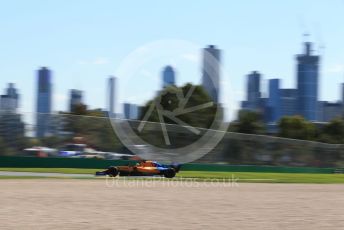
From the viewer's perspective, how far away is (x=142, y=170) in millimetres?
35281

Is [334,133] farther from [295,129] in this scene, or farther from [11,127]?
[11,127]

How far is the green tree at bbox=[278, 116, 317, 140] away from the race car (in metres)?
73.4

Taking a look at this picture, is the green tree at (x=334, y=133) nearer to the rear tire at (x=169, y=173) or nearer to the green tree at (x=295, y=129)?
the green tree at (x=295, y=129)

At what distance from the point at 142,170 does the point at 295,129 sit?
76388 millimetres

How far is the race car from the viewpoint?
113 ft

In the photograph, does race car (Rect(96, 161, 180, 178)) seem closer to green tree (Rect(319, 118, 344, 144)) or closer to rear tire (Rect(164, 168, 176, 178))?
rear tire (Rect(164, 168, 176, 178))

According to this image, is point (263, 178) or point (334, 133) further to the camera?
point (334, 133)

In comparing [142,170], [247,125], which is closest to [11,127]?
[142,170]

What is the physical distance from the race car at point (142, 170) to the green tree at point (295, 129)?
7342 cm

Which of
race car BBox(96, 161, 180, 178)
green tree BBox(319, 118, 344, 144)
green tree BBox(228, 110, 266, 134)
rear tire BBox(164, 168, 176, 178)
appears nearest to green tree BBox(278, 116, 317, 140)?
green tree BBox(319, 118, 344, 144)

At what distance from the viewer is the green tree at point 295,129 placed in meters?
107

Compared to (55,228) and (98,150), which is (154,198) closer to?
(55,228)

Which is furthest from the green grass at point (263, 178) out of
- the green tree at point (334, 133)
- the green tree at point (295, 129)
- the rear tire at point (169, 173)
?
the green tree at point (334, 133)

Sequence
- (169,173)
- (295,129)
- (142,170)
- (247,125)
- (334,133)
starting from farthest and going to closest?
(334,133), (295,129), (247,125), (169,173), (142,170)
